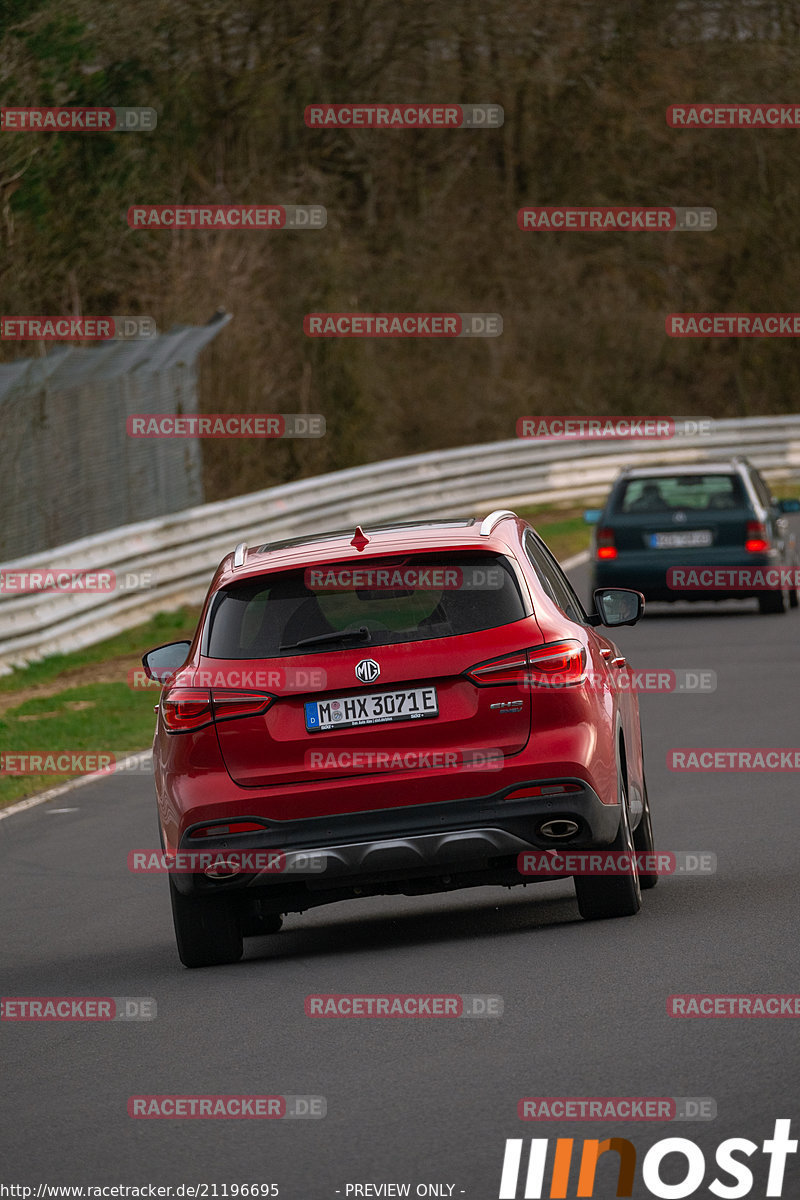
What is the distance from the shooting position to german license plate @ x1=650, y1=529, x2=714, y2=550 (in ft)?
72.5

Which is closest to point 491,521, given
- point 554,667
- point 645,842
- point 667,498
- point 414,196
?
point 554,667

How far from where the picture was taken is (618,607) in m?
9.68

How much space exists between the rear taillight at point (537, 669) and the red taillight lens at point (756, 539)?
554 inches

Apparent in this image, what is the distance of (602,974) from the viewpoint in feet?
24.9

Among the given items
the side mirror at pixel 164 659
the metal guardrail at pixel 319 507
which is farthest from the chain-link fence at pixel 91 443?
the side mirror at pixel 164 659

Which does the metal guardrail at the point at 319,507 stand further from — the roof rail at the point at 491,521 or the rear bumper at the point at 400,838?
the rear bumper at the point at 400,838

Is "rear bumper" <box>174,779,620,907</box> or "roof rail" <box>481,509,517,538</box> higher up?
"roof rail" <box>481,509,517,538</box>

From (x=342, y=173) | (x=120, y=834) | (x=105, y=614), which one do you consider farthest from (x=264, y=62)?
(x=120, y=834)

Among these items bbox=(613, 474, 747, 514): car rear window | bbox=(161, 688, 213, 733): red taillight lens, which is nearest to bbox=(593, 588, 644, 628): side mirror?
bbox=(161, 688, 213, 733): red taillight lens

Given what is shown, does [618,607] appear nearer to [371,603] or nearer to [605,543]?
[371,603]

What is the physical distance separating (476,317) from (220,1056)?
1364 inches

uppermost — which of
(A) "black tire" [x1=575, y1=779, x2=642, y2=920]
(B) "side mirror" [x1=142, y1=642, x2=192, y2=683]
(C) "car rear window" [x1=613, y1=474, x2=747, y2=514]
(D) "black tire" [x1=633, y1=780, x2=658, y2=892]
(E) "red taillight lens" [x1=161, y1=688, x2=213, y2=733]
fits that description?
(E) "red taillight lens" [x1=161, y1=688, x2=213, y2=733]

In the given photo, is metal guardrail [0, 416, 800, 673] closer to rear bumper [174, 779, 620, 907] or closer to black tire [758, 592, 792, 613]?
black tire [758, 592, 792, 613]

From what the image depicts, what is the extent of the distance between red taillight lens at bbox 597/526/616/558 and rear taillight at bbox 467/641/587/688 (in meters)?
14.1
